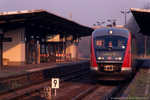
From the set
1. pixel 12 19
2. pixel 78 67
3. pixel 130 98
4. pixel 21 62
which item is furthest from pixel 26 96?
pixel 78 67

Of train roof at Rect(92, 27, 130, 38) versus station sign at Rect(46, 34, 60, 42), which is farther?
station sign at Rect(46, 34, 60, 42)

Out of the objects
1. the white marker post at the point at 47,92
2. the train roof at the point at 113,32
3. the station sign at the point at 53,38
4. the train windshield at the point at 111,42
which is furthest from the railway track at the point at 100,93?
the station sign at the point at 53,38

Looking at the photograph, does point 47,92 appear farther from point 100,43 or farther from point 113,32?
point 113,32

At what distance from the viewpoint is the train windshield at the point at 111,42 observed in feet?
45.5

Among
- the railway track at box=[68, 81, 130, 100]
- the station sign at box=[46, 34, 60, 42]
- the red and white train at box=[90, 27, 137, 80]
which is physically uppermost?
the station sign at box=[46, 34, 60, 42]

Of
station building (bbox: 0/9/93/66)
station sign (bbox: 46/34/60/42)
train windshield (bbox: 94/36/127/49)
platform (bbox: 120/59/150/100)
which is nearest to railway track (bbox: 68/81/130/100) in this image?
platform (bbox: 120/59/150/100)

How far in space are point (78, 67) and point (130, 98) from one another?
22.4 m

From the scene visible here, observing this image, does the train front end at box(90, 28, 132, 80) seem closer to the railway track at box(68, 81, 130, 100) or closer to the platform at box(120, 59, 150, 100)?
the railway track at box(68, 81, 130, 100)

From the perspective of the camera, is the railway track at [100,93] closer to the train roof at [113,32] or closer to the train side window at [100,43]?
the train side window at [100,43]

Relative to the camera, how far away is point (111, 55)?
1357 cm

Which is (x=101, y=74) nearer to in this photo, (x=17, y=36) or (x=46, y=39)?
(x=17, y=36)

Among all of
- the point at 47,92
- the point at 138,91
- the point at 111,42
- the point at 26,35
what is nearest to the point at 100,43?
the point at 111,42

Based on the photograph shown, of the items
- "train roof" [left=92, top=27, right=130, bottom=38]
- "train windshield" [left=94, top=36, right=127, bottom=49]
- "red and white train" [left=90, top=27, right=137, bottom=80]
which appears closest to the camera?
"red and white train" [left=90, top=27, right=137, bottom=80]

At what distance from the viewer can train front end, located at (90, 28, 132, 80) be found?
13.4m
